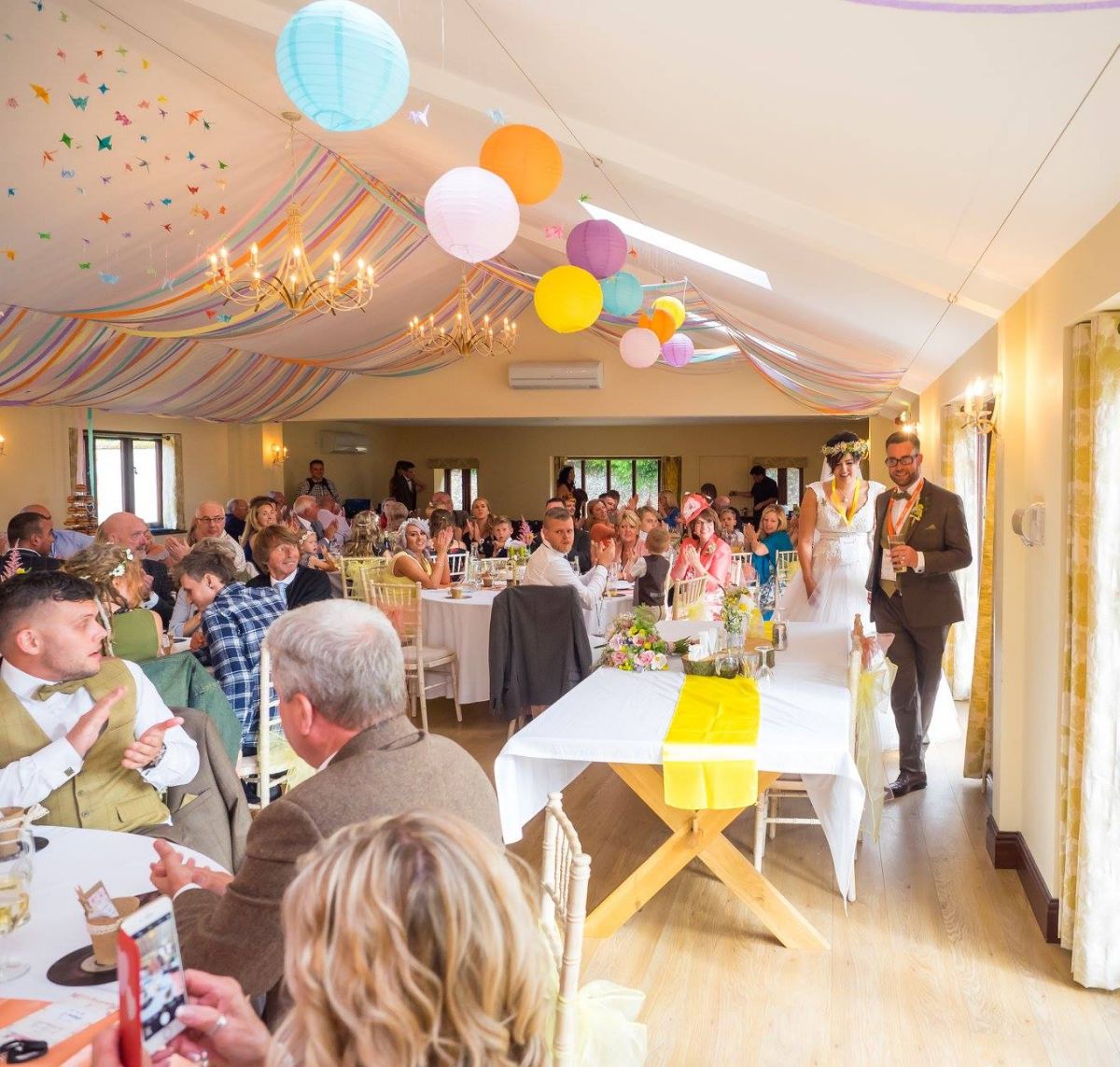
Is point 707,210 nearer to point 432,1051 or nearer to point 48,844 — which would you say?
point 48,844

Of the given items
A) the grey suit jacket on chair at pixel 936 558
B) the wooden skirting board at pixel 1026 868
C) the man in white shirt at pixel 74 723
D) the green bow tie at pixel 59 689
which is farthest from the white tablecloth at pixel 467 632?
the green bow tie at pixel 59 689

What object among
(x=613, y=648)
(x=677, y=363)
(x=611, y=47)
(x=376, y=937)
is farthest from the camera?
(x=677, y=363)

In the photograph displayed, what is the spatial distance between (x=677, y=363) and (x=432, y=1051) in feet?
24.1

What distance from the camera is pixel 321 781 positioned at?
1578 mm

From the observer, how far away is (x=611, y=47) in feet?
9.32

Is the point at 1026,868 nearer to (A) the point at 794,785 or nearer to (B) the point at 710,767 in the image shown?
(A) the point at 794,785

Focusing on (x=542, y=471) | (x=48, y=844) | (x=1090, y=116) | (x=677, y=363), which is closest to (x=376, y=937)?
(x=48, y=844)

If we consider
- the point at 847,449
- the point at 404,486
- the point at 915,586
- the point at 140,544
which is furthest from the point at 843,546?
the point at 404,486

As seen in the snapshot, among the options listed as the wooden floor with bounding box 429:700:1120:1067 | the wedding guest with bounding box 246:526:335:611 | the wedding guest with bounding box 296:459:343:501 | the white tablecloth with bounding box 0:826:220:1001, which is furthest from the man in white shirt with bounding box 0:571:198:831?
the wedding guest with bounding box 296:459:343:501

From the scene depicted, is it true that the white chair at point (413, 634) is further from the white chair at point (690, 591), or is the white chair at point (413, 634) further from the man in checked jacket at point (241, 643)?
the man in checked jacket at point (241, 643)

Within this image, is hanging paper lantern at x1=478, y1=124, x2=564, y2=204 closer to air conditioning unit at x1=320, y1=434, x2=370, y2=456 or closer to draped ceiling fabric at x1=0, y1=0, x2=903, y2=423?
draped ceiling fabric at x1=0, y1=0, x2=903, y2=423

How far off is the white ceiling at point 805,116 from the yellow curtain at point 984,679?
99cm

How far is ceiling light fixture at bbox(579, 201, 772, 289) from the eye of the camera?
565 centimetres

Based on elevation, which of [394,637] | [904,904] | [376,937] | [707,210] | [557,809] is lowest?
[904,904]
